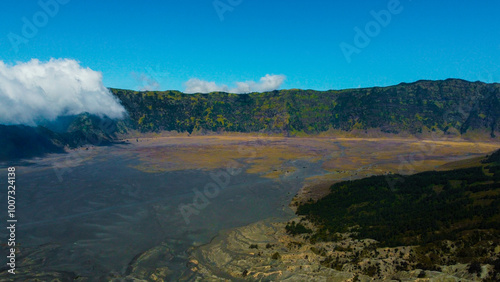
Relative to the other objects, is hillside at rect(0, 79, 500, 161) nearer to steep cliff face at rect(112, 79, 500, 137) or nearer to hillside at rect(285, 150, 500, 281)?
steep cliff face at rect(112, 79, 500, 137)

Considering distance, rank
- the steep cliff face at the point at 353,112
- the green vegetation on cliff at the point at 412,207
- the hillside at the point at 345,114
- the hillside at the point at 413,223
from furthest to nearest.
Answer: the steep cliff face at the point at 353,112 < the hillside at the point at 345,114 < the green vegetation on cliff at the point at 412,207 < the hillside at the point at 413,223

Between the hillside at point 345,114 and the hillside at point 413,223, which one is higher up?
the hillside at point 345,114

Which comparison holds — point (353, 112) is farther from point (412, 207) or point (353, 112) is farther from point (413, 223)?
point (413, 223)

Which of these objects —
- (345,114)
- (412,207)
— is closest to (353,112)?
(345,114)

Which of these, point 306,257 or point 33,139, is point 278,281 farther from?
point 33,139

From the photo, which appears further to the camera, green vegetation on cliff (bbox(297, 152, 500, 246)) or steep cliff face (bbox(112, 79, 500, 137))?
steep cliff face (bbox(112, 79, 500, 137))

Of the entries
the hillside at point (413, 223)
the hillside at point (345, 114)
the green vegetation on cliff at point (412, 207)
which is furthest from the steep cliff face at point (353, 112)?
the hillside at point (413, 223)

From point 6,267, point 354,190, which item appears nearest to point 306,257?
point 354,190

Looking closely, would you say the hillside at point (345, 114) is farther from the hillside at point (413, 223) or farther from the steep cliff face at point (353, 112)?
the hillside at point (413, 223)

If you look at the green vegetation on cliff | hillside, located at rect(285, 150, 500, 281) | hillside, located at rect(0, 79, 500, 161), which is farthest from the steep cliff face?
hillside, located at rect(285, 150, 500, 281)

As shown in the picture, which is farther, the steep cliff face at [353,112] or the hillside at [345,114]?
the steep cliff face at [353,112]

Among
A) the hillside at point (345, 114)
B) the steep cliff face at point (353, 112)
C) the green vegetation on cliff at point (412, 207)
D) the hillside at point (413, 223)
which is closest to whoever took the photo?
the hillside at point (413, 223)
